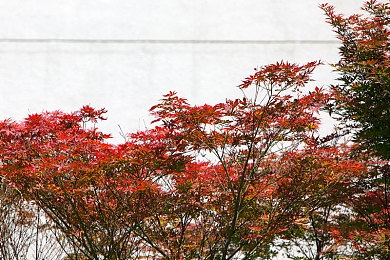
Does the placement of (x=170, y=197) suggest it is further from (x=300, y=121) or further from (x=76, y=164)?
(x=300, y=121)

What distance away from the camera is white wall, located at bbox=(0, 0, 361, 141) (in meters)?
8.20

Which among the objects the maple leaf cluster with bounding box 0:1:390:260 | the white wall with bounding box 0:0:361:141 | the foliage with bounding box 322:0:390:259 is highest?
the white wall with bounding box 0:0:361:141

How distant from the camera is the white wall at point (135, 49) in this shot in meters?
8.20

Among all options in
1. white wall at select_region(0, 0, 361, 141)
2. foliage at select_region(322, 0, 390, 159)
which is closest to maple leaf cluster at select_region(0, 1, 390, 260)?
foliage at select_region(322, 0, 390, 159)

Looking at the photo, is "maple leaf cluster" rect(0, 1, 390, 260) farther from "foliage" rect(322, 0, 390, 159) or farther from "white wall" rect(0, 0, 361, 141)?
"white wall" rect(0, 0, 361, 141)

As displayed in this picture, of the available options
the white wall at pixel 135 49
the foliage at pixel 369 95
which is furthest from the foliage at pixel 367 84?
the white wall at pixel 135 49

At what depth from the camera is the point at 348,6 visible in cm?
872

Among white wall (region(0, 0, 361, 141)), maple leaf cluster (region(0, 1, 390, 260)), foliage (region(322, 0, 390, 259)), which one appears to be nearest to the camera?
maple leaf cluster (region(0, 1, 390, 260))

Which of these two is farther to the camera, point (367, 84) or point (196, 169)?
point (367, 84)

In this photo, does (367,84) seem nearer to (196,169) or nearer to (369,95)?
(369,95)

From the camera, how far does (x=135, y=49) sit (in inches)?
328

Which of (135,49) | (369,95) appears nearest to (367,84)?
(369,95)

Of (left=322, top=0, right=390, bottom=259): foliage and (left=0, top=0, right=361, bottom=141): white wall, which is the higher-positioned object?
(left=0, top=0, right=361, bottom=141): white wall

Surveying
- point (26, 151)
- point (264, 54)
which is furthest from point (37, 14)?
point (26, 151)
